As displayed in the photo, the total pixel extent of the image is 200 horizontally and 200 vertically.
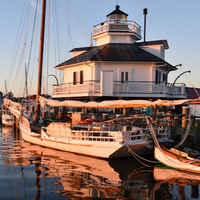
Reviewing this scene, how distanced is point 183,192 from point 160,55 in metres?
22.4

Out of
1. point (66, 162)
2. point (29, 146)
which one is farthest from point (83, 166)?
point (29, 146)

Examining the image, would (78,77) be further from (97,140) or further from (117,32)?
(97,140)

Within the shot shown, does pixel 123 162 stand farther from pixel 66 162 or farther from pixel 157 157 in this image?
pixel 66 162

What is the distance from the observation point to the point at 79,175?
1349 cm

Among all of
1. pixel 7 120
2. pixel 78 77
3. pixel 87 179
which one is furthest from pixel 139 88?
pixel 7 120

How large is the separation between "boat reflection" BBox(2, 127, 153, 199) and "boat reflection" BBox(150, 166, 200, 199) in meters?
0.46

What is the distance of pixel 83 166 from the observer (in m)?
15.3

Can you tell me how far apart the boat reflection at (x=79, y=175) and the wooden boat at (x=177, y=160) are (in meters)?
1.23

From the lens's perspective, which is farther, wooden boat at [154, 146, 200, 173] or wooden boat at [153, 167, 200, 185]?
wooden boat at [154, 146, 200, 173]

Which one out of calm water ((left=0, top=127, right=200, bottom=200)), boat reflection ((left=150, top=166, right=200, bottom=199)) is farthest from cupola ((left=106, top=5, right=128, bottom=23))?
boat reflection ((left=150, top=166, right=200, bottom=199))

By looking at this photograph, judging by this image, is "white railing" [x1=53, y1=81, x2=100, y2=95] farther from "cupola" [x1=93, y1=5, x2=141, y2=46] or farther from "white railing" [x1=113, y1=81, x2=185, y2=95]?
"cupola" [x1=93, y1=5, x2=141, y2=46]

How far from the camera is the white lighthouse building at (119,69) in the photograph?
2647 centimetres

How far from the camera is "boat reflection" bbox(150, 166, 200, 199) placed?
432 inches

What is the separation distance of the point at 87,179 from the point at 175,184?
446 centimetres
